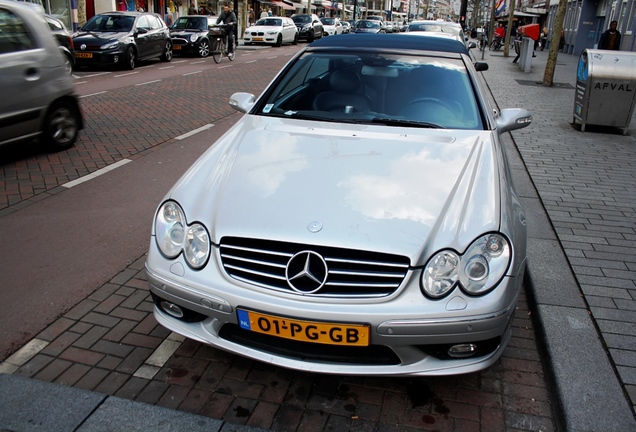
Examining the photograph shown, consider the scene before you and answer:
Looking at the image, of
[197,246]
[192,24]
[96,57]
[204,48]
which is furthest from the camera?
[192,24]

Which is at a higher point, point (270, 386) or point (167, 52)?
point (270, 386)

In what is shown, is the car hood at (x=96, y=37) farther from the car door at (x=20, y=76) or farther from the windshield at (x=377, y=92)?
the windshield at (x=377, y=92)

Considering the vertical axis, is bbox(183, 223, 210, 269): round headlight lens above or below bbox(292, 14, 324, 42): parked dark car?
above

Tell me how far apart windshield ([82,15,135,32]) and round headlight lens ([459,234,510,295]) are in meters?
17.0

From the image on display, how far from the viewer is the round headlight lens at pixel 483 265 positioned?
8.02 ft

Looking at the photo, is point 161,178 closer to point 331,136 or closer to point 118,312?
point 118,312

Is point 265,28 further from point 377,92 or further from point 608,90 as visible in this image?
point 377,92

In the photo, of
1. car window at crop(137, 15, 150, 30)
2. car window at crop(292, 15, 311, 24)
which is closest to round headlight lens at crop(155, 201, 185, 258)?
car window at crop(137, 15, 150, 30)

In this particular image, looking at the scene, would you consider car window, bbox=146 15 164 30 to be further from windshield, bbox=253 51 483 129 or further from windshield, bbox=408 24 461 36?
windshield, bbox=253 51 483 129

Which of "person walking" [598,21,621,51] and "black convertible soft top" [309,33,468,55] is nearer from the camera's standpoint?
"black convertible soft top" [309,33,468,55]

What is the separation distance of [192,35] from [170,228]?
19.8 metres

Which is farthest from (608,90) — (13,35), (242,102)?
(13,35)

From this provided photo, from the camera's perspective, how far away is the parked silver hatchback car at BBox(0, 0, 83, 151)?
20.1 feet

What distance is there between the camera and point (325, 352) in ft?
8.28
